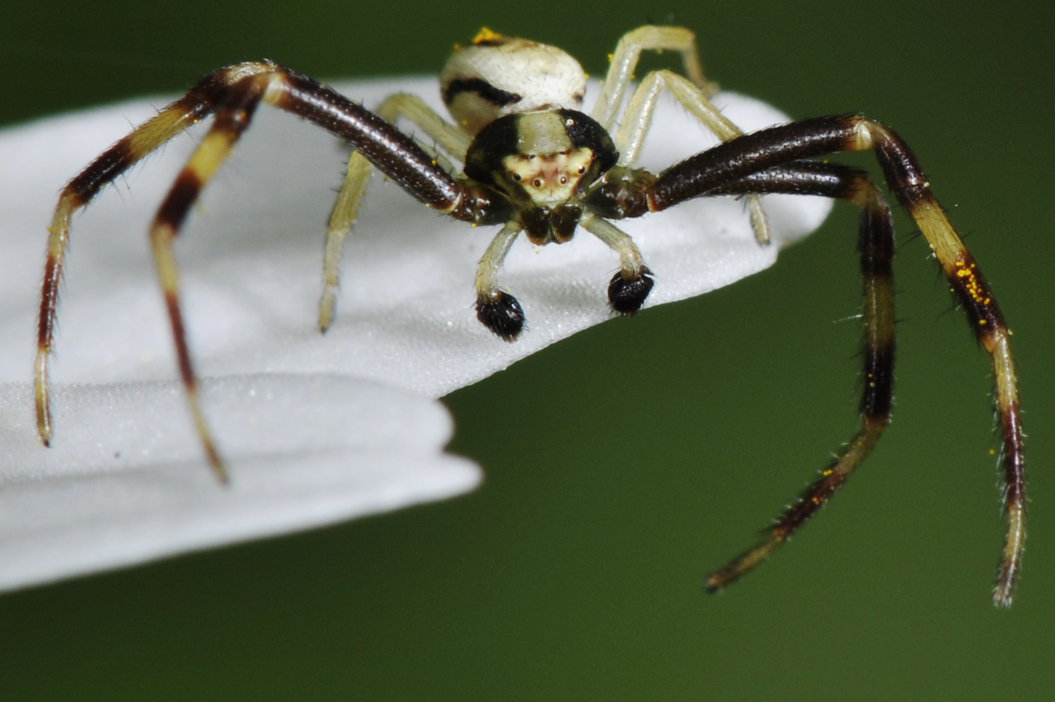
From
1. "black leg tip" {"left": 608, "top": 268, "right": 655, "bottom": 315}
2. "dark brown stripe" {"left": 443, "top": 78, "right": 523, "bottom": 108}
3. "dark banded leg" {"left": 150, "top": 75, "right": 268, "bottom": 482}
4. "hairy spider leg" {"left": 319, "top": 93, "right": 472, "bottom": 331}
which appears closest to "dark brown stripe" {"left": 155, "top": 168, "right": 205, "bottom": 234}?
"dark banded leg" {"left": 150, "top": 75, "right": 268, "bottom": 482}

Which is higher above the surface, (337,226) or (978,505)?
(337,226)

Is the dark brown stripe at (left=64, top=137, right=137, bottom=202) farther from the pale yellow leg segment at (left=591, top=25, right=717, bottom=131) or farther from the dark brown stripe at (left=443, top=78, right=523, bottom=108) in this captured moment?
the pale yellow leg segment at (left=591, top=25, right=717, bottom=131)

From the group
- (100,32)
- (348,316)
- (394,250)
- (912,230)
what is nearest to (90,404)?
(348,316)

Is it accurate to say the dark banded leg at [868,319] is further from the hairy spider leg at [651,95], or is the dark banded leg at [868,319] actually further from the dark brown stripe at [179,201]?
the dark brown stripe at [179,201]

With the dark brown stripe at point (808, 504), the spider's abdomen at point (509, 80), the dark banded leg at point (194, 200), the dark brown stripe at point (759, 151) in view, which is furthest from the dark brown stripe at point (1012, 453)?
the dark banded leg at point (194, 200)

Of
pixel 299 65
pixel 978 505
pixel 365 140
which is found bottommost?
A: pixel 978 505

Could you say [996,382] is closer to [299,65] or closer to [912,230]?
[912,230]
